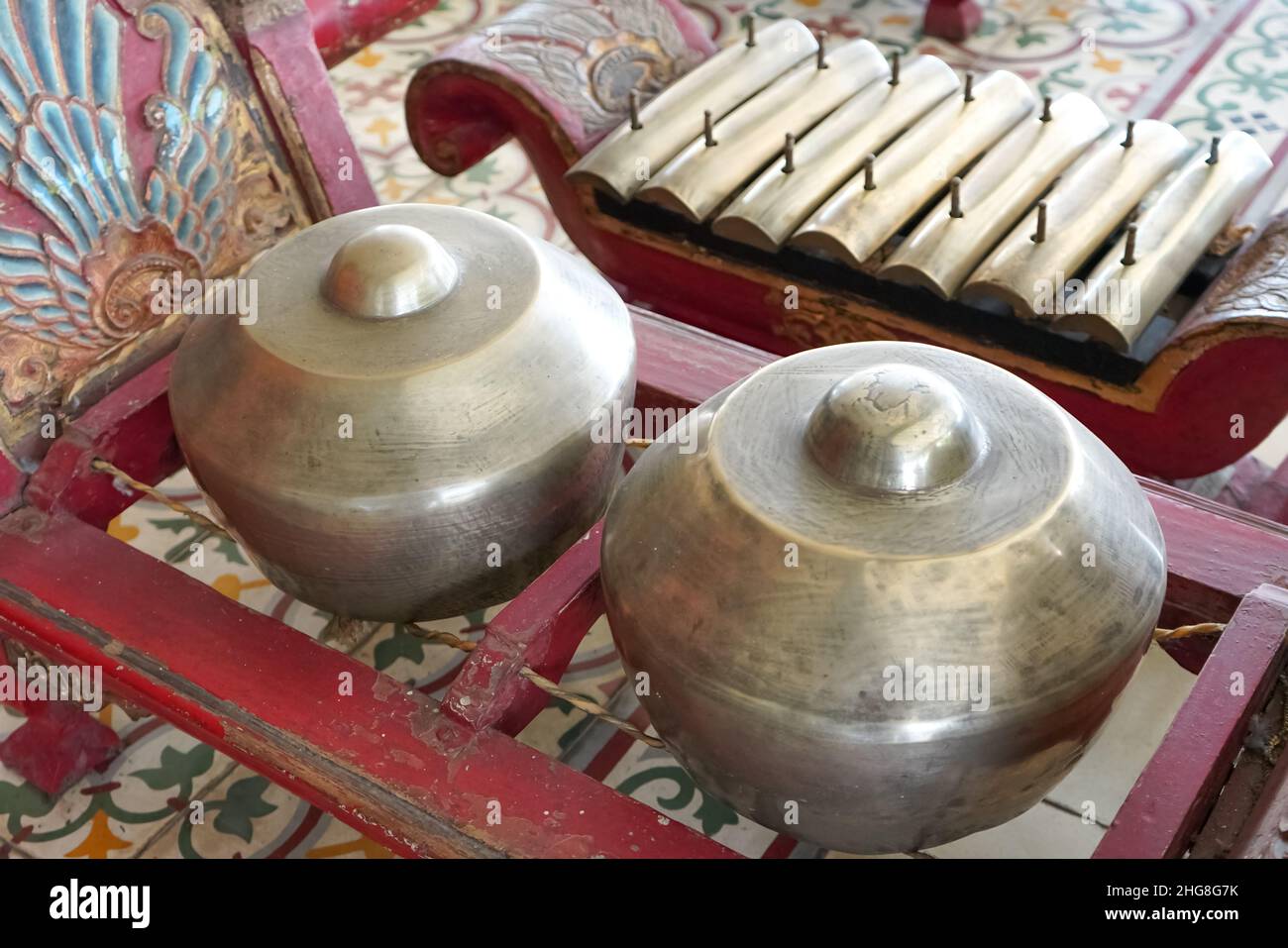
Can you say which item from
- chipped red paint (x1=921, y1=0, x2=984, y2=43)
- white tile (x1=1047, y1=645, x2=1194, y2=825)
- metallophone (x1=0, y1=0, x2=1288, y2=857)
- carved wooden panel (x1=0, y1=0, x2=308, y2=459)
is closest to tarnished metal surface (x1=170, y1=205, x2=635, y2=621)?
metallophone (x1=0, y1=0, x2=1288, y2=857)

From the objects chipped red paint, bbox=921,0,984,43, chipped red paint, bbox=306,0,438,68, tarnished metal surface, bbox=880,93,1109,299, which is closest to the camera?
tarnished metal surface, bbox=880,93,1109,299

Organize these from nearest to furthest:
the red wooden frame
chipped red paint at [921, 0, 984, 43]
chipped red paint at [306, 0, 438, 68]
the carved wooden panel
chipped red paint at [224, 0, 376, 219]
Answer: the red wooden frame
the carved wooden panel
chipped red paint at [224, 0, 376, 219]
chipped red paint at [306, 0, 438, 68]
chipped red paint at [921, 0, 984, 43]

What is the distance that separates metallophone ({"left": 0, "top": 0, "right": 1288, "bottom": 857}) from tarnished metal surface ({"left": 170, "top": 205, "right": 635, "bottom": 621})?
0.18ft

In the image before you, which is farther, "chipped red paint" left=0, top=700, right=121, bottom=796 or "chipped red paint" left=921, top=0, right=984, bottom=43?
"chipped red paint" left=921, top=0, right=984, bottom=43

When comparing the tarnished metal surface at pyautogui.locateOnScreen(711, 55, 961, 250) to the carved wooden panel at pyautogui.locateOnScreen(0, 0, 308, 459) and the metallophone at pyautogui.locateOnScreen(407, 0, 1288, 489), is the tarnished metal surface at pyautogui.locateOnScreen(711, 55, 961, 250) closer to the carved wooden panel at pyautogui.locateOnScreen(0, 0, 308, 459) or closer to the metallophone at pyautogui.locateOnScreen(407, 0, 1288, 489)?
the metallophone at pyautogui.locateOnScreen(407, 0, 1288, 489)

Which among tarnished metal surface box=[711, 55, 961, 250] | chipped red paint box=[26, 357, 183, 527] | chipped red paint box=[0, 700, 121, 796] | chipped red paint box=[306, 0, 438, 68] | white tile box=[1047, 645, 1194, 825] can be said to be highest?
tarnished metal surface box=[711, 55, 961, 250]

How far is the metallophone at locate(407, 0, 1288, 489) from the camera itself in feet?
4.28

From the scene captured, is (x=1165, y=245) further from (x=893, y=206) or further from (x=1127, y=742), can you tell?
(x=1127, y=742)

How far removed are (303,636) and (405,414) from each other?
0.63 feet

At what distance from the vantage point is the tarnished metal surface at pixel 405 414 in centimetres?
93

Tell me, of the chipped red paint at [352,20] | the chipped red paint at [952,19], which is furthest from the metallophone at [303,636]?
the chipped red paint at [952,19]

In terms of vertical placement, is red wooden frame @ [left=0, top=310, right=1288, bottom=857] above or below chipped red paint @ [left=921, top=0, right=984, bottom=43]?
above

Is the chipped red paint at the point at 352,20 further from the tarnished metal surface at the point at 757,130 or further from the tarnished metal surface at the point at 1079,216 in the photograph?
the tarnished metal surface at the point at 1079,216

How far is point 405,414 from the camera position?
3.02 feet
